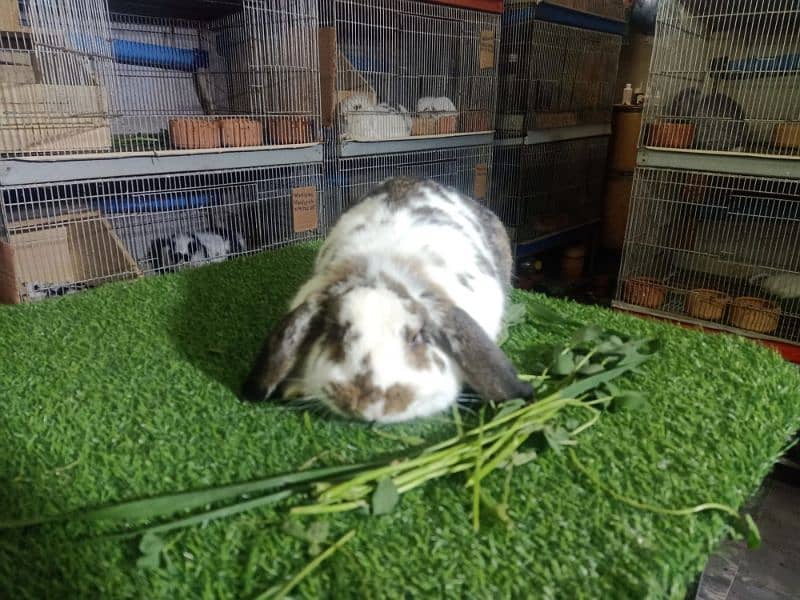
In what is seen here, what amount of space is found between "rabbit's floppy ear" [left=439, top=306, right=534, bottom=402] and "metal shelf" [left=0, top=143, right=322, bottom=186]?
2.12m

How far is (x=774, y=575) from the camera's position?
2.40 m

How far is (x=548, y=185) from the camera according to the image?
16.6 ft

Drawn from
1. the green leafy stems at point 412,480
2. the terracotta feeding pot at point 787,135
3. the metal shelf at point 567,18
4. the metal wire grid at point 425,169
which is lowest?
the green leafy stems at point 412,480

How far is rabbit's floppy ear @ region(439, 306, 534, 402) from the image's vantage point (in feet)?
4.38

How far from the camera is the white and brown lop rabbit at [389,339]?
49.9 inches

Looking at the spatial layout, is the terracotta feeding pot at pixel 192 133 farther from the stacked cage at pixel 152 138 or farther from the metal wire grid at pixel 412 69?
the metal wire grid at pixel 412 69

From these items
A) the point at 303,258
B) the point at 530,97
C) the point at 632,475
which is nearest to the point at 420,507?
the point at 632,475

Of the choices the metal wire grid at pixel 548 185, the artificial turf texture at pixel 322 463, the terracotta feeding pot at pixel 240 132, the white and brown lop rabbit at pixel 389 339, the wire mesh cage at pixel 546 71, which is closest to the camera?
the artificial turf texture at pixel 322 463

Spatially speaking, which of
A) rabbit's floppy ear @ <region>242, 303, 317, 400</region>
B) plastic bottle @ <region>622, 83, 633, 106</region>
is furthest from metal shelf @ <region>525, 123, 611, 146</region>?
rabbit's floppy ear @ <region>242, 303, 317, 400</region>

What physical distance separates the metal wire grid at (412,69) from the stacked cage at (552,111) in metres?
0.33

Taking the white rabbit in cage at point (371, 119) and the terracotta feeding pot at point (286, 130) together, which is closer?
the terracotta feeding pot at point (286, 130)

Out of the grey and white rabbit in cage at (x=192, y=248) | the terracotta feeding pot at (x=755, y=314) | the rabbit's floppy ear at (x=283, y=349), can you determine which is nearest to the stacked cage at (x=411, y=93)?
Answer: the grey and white rabbit in cage at (x=192, y=248)

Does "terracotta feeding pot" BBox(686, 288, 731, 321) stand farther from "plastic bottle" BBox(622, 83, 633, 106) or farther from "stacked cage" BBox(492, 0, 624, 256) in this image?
"plastic bottle" BBox(622, 83, 633, 106)

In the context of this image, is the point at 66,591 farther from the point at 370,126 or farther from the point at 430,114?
the point at 430,114
